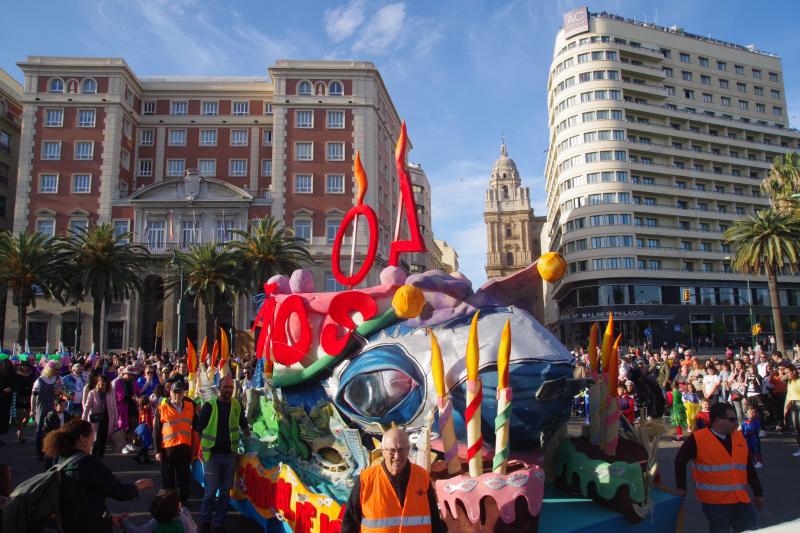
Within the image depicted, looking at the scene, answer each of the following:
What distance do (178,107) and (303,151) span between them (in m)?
12.7

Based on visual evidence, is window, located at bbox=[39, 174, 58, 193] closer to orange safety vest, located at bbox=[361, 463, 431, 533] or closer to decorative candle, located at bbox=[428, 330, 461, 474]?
decorative candle, located at bbox=[428, 330, 461, 474]

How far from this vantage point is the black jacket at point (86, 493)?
3902mm

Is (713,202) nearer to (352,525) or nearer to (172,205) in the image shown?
(172,205)

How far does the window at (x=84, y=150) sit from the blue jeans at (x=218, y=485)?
4244cm

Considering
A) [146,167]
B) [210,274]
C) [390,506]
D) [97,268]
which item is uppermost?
[146,167]

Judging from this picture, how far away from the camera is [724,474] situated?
16.6ft

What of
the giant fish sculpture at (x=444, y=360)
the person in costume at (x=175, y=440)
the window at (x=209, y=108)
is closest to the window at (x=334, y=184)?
the window at (x=209, y=108)

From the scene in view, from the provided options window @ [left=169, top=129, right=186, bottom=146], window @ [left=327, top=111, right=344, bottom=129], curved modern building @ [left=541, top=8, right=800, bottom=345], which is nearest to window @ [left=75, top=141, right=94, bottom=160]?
window @ [left=169, top=129, right=186, bottom=146]

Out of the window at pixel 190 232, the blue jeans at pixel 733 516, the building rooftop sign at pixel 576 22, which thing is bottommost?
the blue jeans at pixel 733 516

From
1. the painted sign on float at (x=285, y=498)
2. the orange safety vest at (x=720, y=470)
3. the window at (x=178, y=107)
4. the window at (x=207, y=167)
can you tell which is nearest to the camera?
the orange safety vest at (x=720, y=470)

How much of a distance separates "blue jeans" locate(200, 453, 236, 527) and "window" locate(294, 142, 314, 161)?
37.7m

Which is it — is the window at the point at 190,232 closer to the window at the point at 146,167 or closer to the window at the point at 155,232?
the window at the point at 155,232

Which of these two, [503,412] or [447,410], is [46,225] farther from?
[503,412]

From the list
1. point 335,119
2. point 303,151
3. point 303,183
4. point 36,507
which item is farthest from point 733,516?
point 335,119
